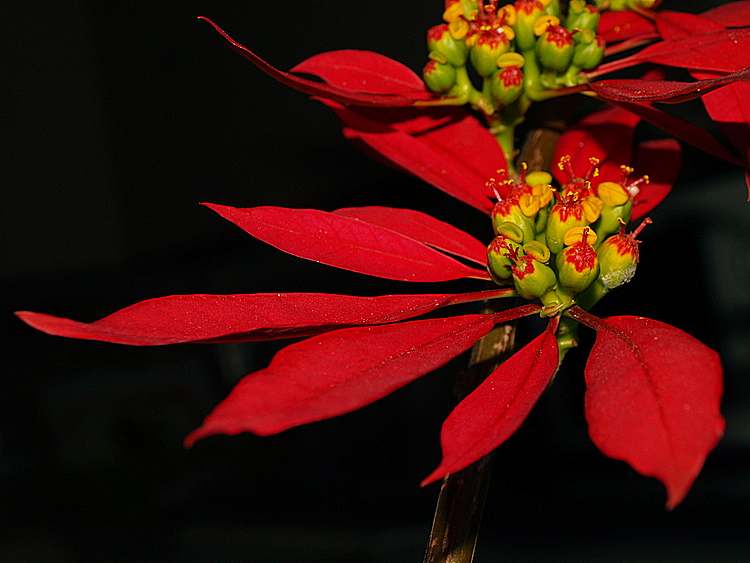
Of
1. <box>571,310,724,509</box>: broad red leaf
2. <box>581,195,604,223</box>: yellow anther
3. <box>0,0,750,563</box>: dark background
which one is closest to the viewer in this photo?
<box>571,310,724,509</box>: broad red leaf

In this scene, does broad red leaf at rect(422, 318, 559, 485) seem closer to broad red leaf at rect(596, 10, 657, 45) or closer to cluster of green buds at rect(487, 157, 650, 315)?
cluster of green buds at rect(487, 157, 650, 315)

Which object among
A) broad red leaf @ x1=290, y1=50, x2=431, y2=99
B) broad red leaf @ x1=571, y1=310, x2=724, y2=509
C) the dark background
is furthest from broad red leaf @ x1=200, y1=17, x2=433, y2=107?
the dark background

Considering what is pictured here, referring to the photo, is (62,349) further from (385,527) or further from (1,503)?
(385,527)

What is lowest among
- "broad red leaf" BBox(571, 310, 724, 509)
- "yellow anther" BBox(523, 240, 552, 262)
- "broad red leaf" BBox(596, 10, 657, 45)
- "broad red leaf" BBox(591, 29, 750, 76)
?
"broad red leaf" BBox(571, 310, 724, 509)

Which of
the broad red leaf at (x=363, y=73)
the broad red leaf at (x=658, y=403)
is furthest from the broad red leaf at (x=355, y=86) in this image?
the broad red leaf at (x=658, y=403)

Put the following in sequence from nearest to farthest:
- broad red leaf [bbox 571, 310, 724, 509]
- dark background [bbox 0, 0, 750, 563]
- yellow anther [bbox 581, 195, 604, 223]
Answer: broad red leaf [bbox 571, 310, 724, 509], yellow anther [bbox 581, 195, 604, 223], dark background [bbox 0, 0, 750, 563]

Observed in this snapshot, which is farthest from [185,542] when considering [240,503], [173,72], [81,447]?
[173,72]
